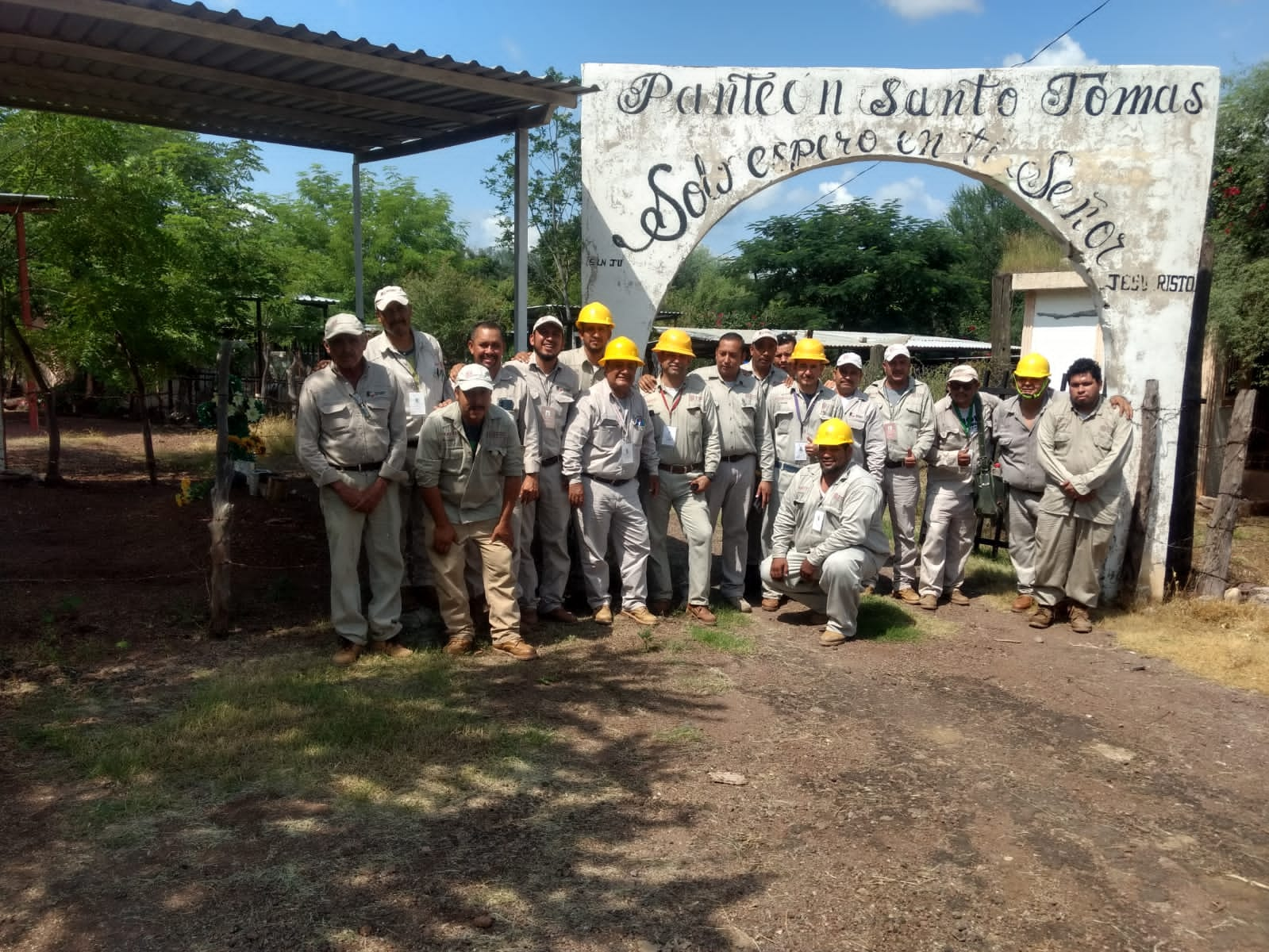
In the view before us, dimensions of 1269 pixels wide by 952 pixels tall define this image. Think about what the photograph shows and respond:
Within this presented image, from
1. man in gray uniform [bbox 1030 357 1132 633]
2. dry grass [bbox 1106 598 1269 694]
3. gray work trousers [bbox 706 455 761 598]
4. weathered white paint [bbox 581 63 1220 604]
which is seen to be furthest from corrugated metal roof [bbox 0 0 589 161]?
dry grass [bbox 1106 598 1269 694]

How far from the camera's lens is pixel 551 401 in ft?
20.9

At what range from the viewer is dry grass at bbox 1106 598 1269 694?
598 centimetres

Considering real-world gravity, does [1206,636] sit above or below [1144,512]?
below

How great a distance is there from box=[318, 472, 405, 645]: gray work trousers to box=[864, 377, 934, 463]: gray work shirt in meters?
3.58

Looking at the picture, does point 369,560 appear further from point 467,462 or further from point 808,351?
point 808,351

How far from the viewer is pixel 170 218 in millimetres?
13734

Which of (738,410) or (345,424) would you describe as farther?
(738,410)

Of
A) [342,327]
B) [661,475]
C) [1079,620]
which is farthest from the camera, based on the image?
[1079,620]

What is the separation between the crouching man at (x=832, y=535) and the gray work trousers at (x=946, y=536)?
0.84 metres

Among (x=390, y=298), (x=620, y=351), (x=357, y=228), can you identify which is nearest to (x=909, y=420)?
(x=620, y=351)

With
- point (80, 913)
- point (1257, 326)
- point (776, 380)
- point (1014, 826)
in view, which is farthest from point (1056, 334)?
point (80, 913)

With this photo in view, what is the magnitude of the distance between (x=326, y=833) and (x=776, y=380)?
4690 millimetres

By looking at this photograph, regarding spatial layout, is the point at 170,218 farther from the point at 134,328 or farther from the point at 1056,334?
the point at 1056,334

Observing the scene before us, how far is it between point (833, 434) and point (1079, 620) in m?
2.34
